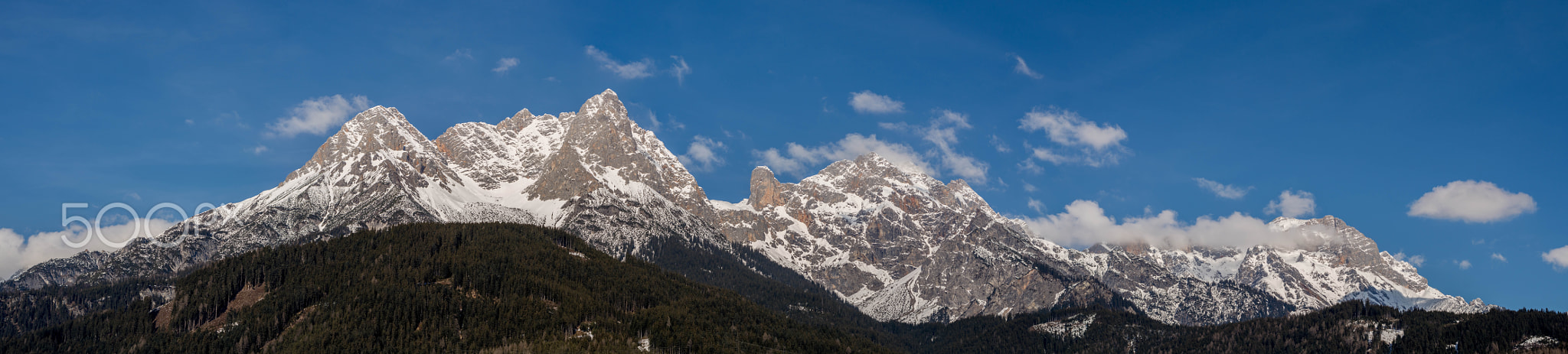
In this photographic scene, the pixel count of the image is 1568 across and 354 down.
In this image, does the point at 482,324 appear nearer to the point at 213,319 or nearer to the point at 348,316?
the point at 348,316

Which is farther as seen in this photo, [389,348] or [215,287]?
[215,287]

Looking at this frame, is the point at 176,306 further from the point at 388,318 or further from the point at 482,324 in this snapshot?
the point at 482,324

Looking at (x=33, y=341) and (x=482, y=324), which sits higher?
(x=482, y=324)

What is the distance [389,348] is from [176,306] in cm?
5108

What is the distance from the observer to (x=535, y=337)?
192 meters

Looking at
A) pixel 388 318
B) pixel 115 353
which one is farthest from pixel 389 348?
pixel 115 353

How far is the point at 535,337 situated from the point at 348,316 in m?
35.8

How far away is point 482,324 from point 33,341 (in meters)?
92.5

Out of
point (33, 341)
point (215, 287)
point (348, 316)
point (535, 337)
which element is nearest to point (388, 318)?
point (348, 316)

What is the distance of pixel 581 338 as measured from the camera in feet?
641

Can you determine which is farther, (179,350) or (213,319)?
(213,319)

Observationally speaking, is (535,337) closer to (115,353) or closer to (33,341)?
(115,353)

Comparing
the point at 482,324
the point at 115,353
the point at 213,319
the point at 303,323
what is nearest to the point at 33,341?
the point at 115,353

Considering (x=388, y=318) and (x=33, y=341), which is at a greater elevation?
(x=388, y=318)
